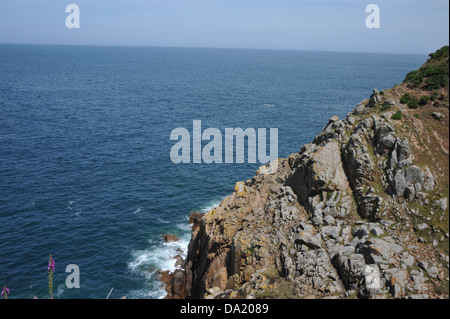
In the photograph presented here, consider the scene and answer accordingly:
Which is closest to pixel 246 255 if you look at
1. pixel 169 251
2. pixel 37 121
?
pixel 169 251

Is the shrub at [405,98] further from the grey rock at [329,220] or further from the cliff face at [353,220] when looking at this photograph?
the grey rock at [329,220]

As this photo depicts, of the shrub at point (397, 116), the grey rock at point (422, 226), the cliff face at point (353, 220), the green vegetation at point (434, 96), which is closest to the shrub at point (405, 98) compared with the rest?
the cliff face at point (353, 220)

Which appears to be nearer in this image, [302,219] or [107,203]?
[302,219]

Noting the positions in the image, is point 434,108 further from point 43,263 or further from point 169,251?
point 43,263

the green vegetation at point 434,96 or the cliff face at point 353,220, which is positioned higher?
the green vegetation at point 434,96

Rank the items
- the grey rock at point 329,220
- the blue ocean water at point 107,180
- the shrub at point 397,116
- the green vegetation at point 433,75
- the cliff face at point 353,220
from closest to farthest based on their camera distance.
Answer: the cliff face at point 353,220, the grey rock at point 329,220, the shrub at point 397,116, the green vegetation at point 433,75, the blue ocean water at point 107,180

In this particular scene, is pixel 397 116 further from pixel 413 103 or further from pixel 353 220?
pixel 353 220

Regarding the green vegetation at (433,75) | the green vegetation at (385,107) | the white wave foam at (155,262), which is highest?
the green vegetation at (433,75)

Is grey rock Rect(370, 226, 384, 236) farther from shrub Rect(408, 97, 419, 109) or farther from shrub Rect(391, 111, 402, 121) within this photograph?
shrub Rect(408, 97, 419, 109)
